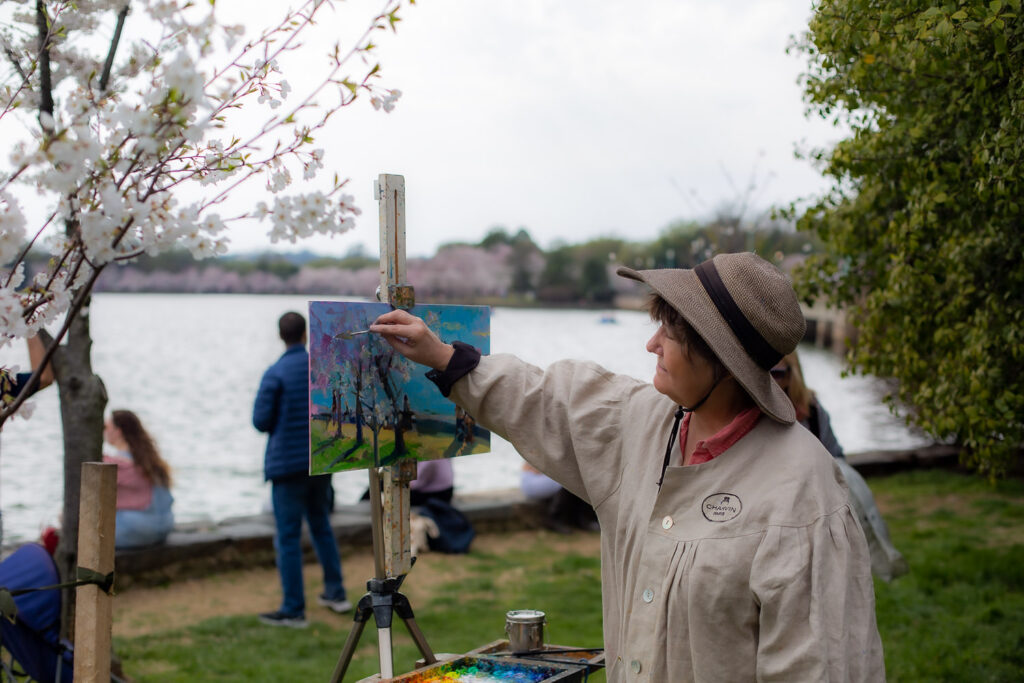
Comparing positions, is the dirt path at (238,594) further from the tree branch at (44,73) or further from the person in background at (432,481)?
the tree branch at (44,73)

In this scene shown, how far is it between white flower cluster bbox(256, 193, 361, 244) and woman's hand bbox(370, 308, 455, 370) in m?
0.44

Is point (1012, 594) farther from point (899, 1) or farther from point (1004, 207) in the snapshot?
point (899, 1)

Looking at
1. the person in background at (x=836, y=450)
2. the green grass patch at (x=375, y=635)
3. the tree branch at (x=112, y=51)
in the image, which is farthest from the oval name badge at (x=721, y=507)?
the green grass patch at (x=375, y=635)

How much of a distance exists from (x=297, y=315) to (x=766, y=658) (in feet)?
14.5

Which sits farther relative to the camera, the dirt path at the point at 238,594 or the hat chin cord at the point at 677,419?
the dirt path at the point at 238,594

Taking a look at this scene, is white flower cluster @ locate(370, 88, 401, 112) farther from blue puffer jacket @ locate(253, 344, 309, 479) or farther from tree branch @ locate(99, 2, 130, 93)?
blue puffer jacket @ locate(253, 344, 309, 479)

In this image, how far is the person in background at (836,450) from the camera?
4.24 m

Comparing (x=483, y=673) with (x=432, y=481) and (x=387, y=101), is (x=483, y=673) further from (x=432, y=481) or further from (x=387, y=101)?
(x=432, y=481)

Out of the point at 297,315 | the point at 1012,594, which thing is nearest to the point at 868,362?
the point at 1012,594

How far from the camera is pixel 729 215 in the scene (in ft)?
44.5

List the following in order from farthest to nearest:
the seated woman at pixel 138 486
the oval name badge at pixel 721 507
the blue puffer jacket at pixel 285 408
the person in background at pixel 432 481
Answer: the person in background at pixel 432 481
the seated woman at pixel 138 486
the blue puffer jacket at pixel 285 408
the oval name badge at pixel 721 507

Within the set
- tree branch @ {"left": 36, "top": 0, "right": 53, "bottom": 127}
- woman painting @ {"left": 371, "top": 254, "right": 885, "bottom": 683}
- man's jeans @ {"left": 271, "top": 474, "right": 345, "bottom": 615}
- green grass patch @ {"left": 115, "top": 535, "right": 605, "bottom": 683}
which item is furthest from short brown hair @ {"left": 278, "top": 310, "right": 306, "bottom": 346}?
woman painting @ {"left": 371, "top": 254, "right": 885, "bottom": 683}

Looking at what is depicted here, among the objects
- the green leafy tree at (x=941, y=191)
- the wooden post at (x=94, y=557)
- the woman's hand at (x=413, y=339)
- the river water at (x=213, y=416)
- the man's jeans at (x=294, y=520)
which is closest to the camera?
the wooden post at (x=94, y=557)

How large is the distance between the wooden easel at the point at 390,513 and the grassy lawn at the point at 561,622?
7.80 ft
